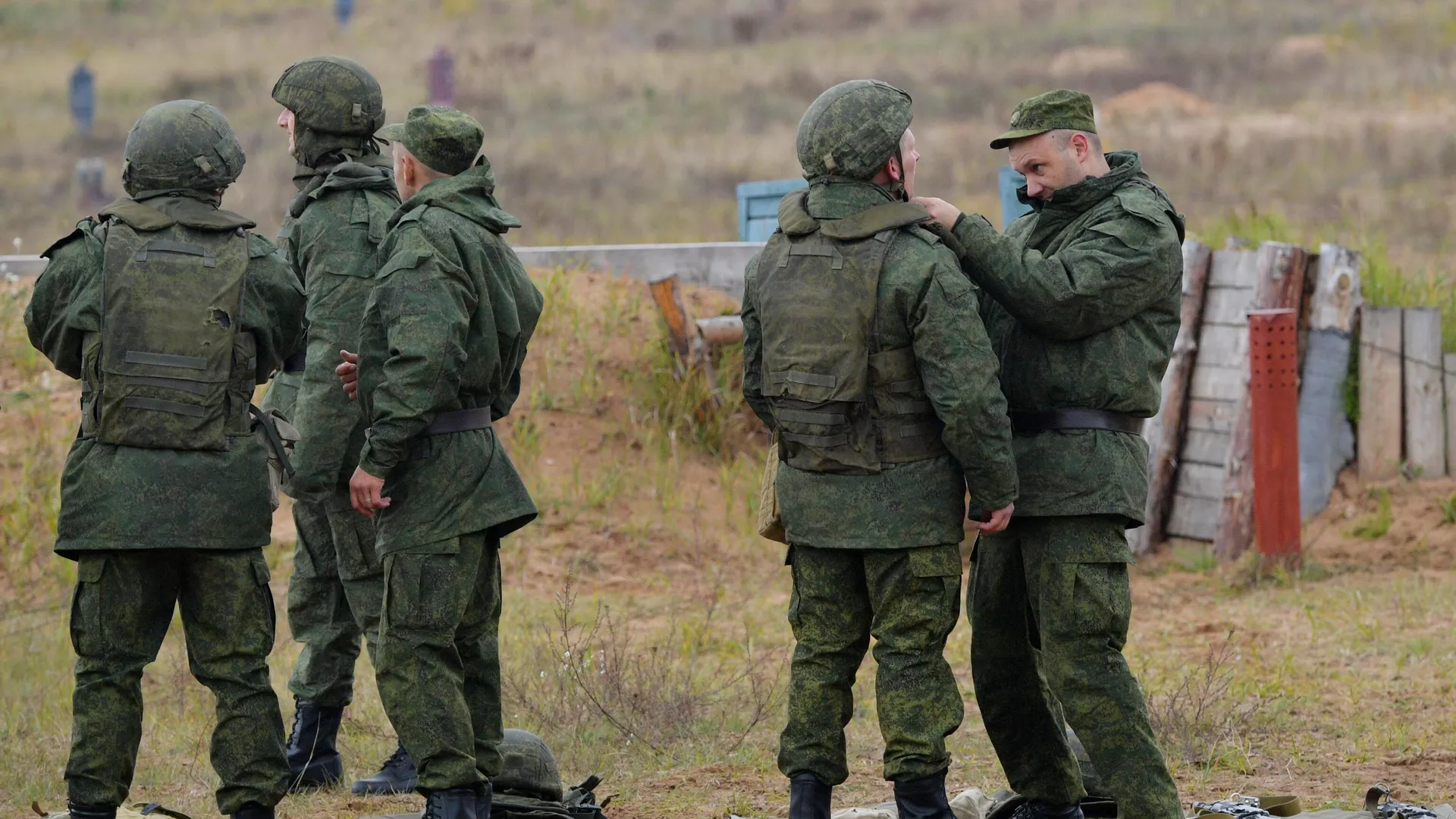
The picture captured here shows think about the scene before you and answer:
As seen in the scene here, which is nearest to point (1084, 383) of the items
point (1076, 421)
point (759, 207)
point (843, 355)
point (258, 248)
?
point (1076, 421)

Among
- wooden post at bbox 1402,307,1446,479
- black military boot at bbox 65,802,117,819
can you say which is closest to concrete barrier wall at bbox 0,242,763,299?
wooden post at bbox 1402,307,1446,479

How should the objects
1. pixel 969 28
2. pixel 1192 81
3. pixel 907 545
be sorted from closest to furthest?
pixel 907 545 < pixel 1192 81 < pixel 969 28

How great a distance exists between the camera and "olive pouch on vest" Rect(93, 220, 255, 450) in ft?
15.5

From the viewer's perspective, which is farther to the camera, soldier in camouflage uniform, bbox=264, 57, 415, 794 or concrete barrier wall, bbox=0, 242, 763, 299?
concrete barrier wall, bbox=0, 242, 763, 299

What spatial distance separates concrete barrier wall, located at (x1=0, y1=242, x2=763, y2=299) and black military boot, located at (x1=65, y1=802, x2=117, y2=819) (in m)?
6.72

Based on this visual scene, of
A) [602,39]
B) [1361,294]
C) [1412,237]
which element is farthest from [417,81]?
[1361,294]

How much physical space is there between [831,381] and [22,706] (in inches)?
172

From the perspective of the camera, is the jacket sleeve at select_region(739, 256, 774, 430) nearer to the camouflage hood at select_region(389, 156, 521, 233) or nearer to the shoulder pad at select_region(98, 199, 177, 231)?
the camouflage hood at select_region(389, 156, 521, 233)

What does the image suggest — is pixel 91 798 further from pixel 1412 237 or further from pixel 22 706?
pixel 1412 237

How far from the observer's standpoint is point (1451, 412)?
9.53 metres

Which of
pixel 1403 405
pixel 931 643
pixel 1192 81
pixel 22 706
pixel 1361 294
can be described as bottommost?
pixel 22 706

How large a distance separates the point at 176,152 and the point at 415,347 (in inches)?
38.0

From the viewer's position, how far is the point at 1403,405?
9586 mm

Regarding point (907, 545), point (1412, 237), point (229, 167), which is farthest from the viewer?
point (1412, 237)
